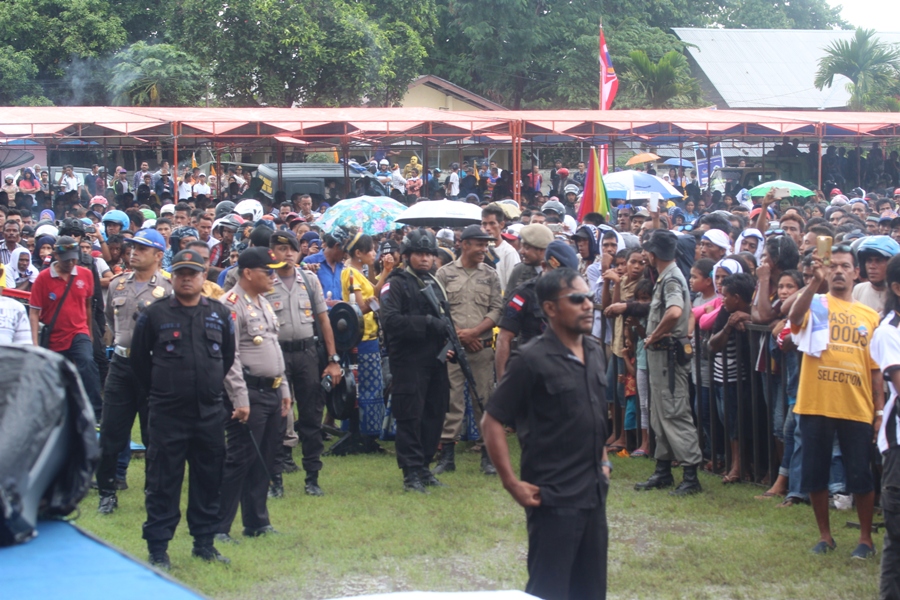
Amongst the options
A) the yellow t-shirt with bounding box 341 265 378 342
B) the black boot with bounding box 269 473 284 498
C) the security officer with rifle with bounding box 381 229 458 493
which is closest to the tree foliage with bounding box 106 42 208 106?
the yellow t-shirt with bounding box 341 265 378 342

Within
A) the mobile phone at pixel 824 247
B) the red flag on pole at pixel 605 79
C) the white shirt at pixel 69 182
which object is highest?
the red flag on pole at pixel 605 79

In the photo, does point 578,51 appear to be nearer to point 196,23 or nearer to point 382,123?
point 196,23

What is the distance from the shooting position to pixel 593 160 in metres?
13.5

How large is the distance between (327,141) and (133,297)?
17495 millimetres

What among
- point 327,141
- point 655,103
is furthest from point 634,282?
point 655,103

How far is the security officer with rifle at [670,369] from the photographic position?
299 inches

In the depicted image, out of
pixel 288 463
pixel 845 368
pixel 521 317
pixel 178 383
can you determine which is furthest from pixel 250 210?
pixel 845 368

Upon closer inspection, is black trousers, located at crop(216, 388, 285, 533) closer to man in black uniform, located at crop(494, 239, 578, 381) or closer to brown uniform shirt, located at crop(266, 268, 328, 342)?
brown uniform shirt, located at crop(266, 268, 328, 342)

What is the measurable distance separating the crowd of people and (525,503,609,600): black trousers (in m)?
0.06

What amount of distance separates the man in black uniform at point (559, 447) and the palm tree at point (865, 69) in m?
35.5

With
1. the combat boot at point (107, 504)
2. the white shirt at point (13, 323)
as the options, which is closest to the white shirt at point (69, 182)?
the combat boot at point (107, 504)

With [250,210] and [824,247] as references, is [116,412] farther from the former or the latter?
[250,210]

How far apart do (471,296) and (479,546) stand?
8.17ft

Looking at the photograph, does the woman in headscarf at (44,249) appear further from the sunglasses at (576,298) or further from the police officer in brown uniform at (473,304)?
the sunglasses at (576,298)
